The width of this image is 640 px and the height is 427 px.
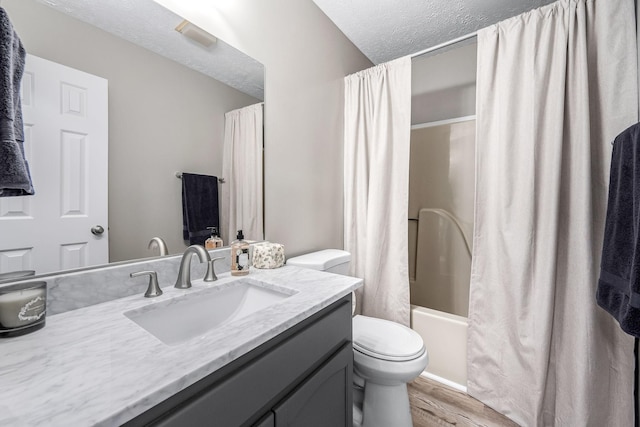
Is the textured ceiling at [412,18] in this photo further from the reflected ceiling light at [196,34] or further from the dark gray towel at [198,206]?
the dark gray towel at [198,206]

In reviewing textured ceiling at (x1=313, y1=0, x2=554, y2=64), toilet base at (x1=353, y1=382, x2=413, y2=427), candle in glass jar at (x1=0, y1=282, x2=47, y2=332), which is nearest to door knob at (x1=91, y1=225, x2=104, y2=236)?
candle in glass jar at (x1=0, y1=282, x2=47, y2=332)

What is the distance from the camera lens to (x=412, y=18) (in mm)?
1771

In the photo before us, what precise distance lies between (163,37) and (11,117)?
0.57 metres

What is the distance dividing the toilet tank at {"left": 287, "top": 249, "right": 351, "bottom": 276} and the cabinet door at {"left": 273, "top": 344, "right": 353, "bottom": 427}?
0.50 metres

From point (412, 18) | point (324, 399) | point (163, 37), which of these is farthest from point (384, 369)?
point (412, 18)

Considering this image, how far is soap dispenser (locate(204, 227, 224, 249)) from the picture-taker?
1149 mm

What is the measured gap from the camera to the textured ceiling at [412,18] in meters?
1.66

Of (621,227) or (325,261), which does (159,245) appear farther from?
(621,227)

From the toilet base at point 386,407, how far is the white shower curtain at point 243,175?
0.93 meters

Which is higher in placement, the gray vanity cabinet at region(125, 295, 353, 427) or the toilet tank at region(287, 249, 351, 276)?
the toilet tank at region(287, 249, 351, 276)

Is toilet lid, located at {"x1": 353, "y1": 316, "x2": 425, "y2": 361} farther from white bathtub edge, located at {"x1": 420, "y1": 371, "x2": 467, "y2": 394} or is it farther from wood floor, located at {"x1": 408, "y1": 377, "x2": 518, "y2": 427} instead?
white bathtub edge, located at {"x1": 420, "y1": 371, "x2": 467, "y2": 394}

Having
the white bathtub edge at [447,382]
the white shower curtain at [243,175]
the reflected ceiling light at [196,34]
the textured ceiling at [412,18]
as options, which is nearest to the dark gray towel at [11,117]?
the reflected ceiling light at [196,34]

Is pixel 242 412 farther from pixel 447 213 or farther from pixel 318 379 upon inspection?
pixel 447 213

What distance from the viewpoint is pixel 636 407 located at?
1.13 metres
